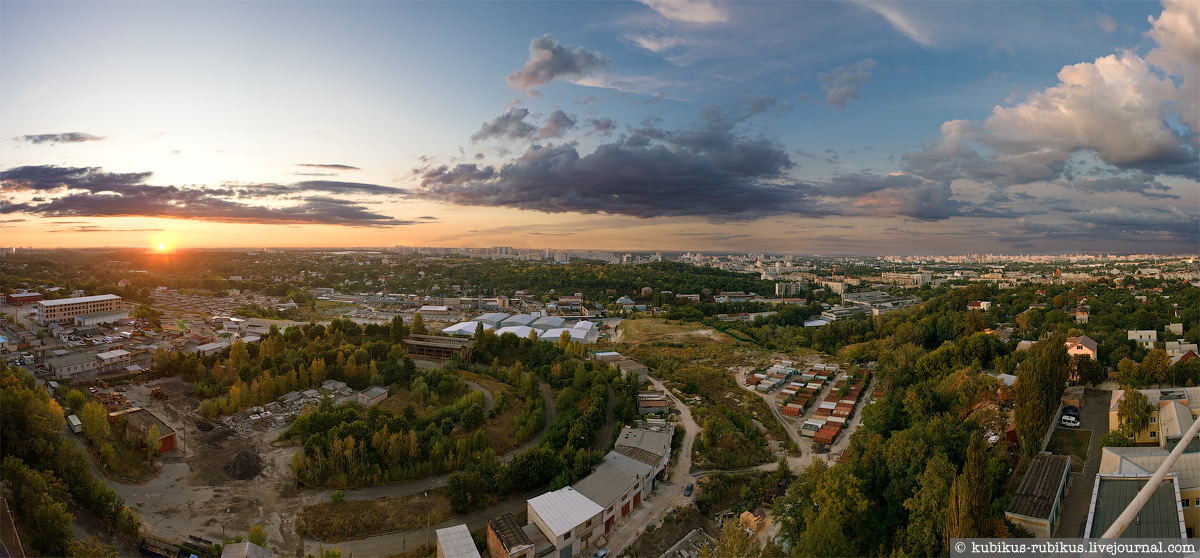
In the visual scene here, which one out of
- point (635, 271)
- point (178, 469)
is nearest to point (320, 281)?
point (635, 271)

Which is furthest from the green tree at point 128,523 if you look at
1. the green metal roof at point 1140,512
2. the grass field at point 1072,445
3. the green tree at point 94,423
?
the grass field at point 1072,445

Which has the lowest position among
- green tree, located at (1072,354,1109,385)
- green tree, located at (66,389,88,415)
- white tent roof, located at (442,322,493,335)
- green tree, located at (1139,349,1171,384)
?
white tent roof, located at (442,322,493,335)

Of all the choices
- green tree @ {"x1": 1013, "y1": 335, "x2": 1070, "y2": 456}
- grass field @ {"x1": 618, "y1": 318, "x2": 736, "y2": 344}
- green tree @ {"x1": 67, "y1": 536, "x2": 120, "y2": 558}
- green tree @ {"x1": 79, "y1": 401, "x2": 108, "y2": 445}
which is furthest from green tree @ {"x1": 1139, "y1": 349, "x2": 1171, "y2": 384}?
green tree @ {"x1": 79, "y1": 401, "x2": 108, "y2": 445}

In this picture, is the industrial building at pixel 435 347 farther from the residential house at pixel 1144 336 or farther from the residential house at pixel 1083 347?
the residential house at pixel 1144 336

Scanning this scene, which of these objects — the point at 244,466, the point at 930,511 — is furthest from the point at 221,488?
the point at 930,511

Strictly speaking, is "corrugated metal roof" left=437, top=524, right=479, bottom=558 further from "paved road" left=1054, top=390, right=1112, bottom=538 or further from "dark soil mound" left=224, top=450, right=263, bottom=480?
"paved road" left=1054, top=390, right=1112, bottom=538
